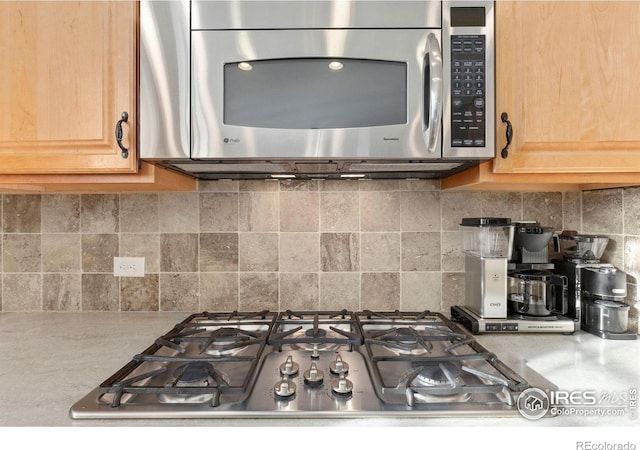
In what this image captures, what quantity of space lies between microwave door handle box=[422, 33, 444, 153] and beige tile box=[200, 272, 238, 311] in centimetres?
83

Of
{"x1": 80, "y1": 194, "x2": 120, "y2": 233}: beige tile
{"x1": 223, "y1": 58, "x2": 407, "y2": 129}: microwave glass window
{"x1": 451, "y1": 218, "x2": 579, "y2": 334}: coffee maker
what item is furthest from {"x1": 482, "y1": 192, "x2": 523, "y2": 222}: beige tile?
{"x1": 80, "y1": 194, "x2": 120, "y2": 233}: beige tile

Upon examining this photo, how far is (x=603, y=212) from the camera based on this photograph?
129 centimetres

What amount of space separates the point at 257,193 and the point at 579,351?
1.09 metres

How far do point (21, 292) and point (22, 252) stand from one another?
147 millimetres

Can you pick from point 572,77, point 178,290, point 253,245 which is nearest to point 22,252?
point 178,290

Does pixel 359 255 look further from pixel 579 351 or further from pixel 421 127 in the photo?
pixel 579 351

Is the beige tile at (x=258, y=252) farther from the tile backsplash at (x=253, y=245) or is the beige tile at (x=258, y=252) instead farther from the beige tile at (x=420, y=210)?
the beige tile at (x=420, y=210)

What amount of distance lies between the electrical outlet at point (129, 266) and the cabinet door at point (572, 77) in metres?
1.26

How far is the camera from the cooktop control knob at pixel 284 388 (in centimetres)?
76

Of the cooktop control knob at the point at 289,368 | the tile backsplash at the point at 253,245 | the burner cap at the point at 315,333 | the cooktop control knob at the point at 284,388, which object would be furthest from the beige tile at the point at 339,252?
the cooktop control knob at the point at 284,388

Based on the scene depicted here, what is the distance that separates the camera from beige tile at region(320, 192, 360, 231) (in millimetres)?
1413

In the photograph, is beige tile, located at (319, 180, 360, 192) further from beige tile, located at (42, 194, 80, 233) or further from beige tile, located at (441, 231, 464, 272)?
beige tile, located at (42, 194, 80, 233)

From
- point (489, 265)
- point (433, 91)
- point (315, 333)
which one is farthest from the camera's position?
point (489, 265)

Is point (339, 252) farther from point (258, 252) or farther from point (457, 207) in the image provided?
point (457, 207)
